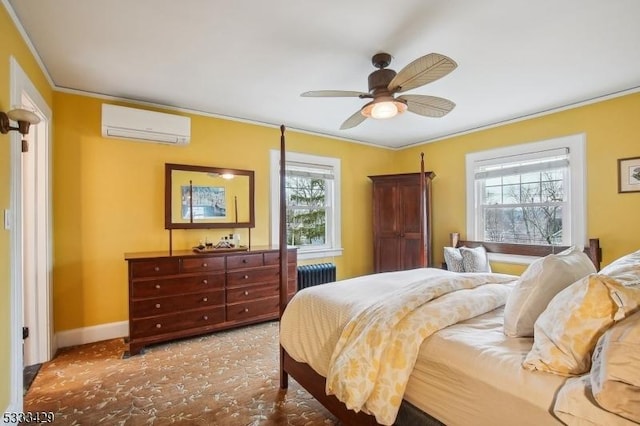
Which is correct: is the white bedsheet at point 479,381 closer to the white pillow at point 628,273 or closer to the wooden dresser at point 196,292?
the white pillow at point 628,273

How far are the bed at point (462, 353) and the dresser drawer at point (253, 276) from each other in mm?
1421

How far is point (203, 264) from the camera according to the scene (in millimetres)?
3244

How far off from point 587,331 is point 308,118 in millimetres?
3496

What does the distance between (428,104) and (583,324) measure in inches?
72.3

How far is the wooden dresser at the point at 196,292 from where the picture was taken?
295cm

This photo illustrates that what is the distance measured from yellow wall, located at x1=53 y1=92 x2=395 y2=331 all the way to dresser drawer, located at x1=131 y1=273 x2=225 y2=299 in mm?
611

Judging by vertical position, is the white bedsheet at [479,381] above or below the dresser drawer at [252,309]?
above

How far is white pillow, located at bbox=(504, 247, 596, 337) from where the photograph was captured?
1.38m

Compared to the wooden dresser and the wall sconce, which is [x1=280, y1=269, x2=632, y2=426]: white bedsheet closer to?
the wooden dresser

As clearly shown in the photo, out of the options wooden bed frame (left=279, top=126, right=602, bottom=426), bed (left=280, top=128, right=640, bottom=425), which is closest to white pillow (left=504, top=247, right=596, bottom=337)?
bed (left=280, top=128, right=640, bottom=425)

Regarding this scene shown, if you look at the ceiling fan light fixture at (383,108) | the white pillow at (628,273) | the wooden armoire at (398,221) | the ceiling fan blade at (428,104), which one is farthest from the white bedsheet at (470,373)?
the wooden armoire at (398,221)

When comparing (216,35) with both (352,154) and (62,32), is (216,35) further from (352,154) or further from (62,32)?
(352,154)

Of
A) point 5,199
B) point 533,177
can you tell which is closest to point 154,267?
point 5,199

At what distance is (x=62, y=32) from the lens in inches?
86.0
